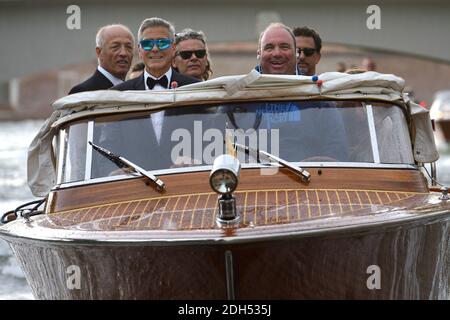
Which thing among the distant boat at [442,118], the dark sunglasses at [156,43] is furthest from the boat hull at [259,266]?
the distant boat at [442,118]

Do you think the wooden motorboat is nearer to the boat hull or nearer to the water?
the boat hull

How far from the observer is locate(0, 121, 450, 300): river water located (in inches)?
537

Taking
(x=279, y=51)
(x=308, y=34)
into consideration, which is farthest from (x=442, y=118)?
(x=279, y=51)

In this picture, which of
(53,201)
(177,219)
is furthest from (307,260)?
(53,201)

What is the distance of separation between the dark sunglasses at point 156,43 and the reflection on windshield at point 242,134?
0.75 m

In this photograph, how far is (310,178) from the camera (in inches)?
284

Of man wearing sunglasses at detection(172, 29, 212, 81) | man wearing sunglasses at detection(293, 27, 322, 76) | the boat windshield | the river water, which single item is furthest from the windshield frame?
the river water

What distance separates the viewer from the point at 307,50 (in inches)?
389

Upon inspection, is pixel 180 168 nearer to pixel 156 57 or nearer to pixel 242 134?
pixel 242 134

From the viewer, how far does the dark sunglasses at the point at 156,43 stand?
321 inches

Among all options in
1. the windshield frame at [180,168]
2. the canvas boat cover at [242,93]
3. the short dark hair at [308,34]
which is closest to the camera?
the windshield frame at [180,168]

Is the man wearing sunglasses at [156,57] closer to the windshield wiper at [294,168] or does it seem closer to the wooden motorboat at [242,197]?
the wooden motorboat at [242,197]
